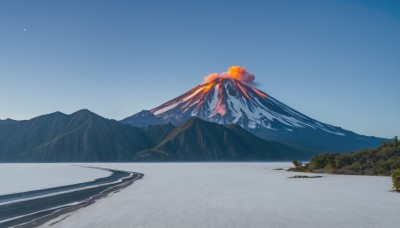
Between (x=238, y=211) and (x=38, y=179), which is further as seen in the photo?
(x=38, y=179)

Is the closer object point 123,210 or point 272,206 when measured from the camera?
point 123,210

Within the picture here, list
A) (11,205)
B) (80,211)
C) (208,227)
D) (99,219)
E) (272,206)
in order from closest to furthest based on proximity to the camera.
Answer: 1. (208,227)
2. (99,219)
3. (80,211)
4. (272,206)
5. (11,205)

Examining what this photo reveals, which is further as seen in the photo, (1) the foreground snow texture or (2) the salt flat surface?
(2) the salt flat surface

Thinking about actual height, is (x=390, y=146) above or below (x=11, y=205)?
above

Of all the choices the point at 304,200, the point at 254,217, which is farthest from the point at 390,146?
the point at 254,217

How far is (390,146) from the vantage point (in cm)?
7262

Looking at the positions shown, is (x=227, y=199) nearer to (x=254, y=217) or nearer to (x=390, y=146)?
(x=254, y=217)

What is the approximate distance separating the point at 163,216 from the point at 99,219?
2840 mm

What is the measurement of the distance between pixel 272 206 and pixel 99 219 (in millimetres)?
9551

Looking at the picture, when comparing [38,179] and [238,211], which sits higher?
[38,179]

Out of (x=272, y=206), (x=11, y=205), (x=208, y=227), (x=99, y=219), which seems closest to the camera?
(x=208, y=227)

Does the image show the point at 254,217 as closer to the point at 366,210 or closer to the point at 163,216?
the point at 163,216

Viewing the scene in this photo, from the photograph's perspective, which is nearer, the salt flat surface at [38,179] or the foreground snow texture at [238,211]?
the foreground snow texture at [238,211]

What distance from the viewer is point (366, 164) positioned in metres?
68.4
